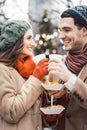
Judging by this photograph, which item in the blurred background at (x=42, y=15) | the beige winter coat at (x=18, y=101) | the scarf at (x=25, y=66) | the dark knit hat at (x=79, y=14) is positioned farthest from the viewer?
the blurred background at (x=42, y=15)

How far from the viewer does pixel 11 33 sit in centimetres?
326

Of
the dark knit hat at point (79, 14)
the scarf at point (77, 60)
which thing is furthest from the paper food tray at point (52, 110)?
the dark knit hat at point (79, 14)

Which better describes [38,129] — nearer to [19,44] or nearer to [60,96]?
[60,96]

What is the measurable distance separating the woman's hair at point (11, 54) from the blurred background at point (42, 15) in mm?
7547

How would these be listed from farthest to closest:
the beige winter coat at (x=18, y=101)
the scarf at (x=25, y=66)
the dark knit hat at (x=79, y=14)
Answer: the dark knit hat at (x=79, y=14) → the scarf at (x=25, y=66) → the beige winter coat at (x=18, y=101)

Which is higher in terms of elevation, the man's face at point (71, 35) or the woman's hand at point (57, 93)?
the man's face at point (71, 35)

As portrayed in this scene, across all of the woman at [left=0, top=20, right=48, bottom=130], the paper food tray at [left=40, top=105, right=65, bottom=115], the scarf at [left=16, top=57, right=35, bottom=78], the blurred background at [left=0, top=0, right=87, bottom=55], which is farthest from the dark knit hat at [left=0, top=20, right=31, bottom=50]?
the blurred background at [left=0, top=0, right=87, bottom=55]

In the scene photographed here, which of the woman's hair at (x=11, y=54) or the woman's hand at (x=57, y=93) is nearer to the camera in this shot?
the woman's hand at (x=57, y=93)

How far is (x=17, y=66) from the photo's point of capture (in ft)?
10.7

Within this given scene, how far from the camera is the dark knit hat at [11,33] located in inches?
128

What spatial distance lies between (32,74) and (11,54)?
0.68 ft

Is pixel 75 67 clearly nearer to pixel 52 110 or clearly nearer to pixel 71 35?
pixel 71 35

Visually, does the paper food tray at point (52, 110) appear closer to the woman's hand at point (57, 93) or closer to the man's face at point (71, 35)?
the woman's hand at point (57, 93)

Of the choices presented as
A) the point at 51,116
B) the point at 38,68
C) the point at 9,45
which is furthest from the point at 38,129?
the point at 9,45
